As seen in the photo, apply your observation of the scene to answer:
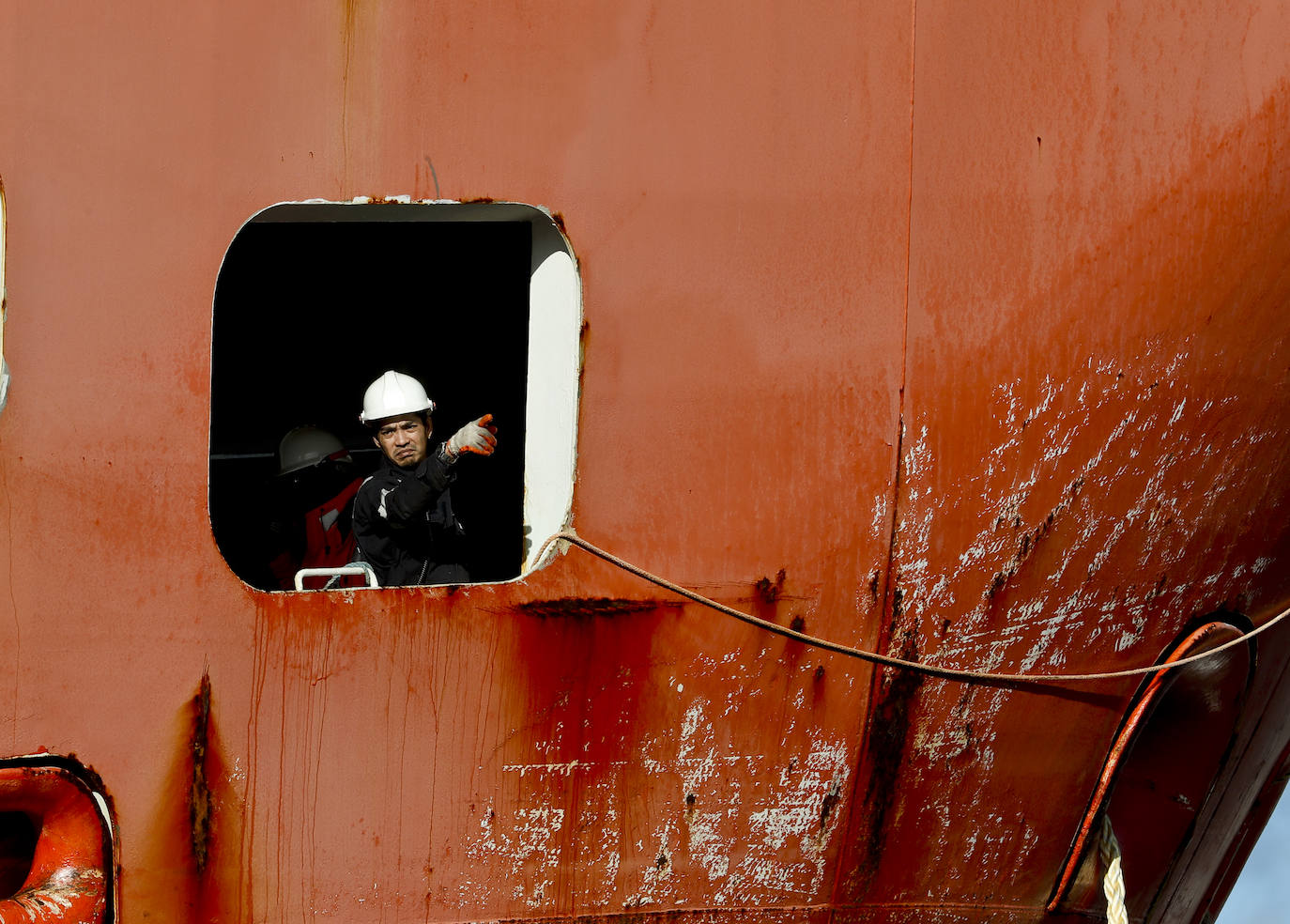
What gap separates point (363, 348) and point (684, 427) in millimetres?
3317

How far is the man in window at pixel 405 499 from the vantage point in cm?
346

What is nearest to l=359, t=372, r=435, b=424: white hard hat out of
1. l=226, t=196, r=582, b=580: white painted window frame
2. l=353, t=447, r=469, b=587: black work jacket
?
l=353, t=447, r=469, b=587: black work jacket

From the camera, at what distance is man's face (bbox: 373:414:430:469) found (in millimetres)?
3758

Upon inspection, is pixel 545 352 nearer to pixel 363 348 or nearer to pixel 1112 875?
pixel 1112 875

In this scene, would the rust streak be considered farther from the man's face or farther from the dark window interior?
the dark window interior

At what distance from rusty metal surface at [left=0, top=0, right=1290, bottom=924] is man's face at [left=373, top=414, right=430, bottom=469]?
2.67ft

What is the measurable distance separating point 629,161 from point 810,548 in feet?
3.30

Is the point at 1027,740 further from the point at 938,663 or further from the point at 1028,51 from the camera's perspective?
the point at 1028,51

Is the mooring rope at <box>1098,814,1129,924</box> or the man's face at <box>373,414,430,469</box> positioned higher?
the man's face at <box>373,414,430,469</box>

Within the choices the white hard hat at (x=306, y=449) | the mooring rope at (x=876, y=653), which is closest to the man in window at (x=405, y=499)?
A: the mooring rope at (x=876, y=653)

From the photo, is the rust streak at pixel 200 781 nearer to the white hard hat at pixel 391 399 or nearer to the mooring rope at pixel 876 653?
the mooring rope at pixel 876 653

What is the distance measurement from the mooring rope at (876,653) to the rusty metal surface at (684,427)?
3cm

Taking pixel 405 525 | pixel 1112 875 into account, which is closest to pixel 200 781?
pixel 405 525

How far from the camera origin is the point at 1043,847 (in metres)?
3.66
